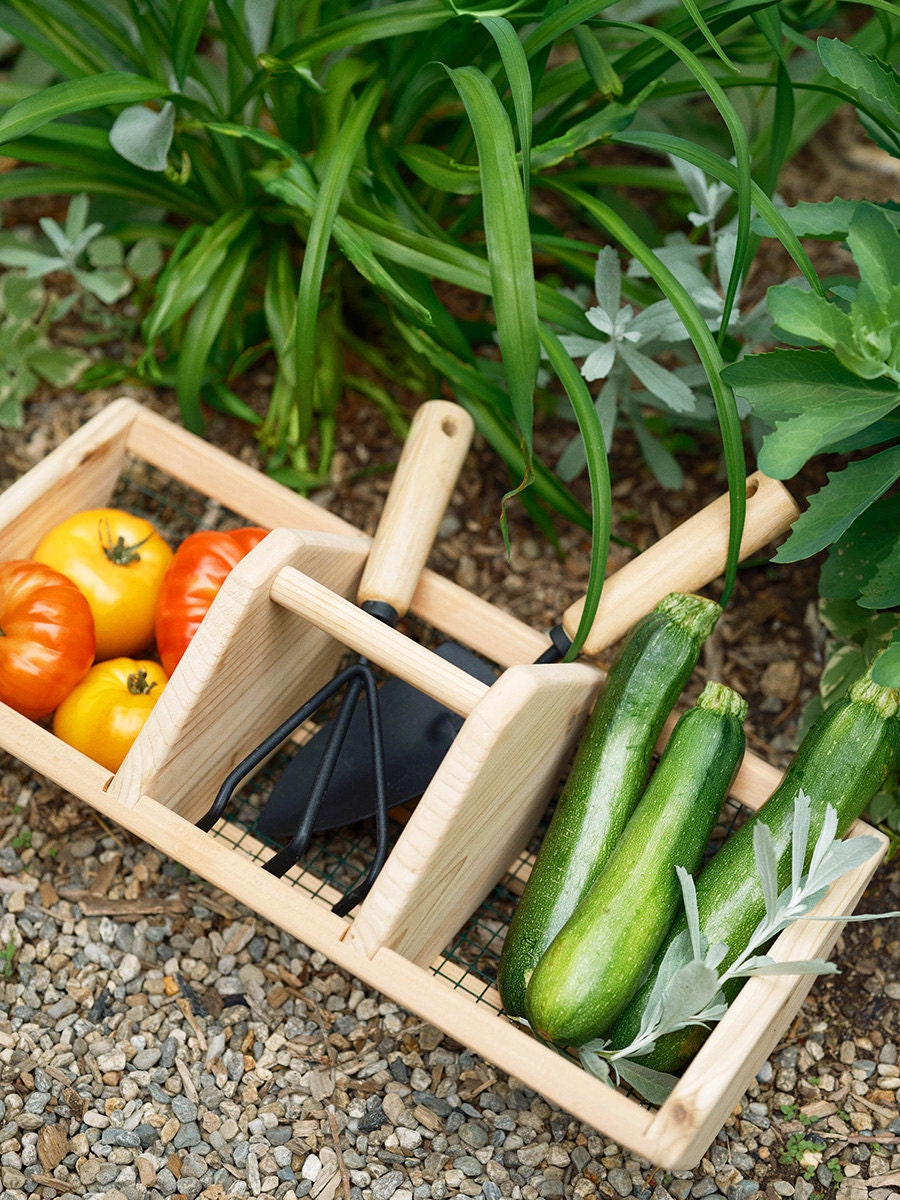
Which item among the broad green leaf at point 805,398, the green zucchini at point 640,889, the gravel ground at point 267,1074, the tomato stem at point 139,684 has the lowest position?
the gravel ground at point 267,1074

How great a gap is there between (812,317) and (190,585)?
0.92 m

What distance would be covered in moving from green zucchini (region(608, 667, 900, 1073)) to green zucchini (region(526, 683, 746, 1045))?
Result: 0.04 metres

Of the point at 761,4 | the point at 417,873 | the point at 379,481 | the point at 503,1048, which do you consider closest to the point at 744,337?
the point at 761,4

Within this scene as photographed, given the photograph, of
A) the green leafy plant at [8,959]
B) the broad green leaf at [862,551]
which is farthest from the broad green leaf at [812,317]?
the green leafy plant at [8,959]

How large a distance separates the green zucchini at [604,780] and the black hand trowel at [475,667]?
0.08 meters

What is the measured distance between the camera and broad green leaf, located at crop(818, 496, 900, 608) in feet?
5.33

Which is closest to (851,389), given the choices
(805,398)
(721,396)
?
(805,398)

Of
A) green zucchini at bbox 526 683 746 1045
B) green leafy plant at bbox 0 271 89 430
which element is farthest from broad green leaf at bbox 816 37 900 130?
green leafy plant at bbox 0 271 89 430

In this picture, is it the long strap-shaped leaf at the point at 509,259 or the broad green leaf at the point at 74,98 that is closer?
the long strap-shaped leaf at the point at 509,259

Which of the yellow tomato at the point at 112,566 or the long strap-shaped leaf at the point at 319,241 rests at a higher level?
the long strap-shaped leaf at the point at 319,241

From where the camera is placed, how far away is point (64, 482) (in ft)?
5.73

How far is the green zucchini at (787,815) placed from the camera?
55.0 inches

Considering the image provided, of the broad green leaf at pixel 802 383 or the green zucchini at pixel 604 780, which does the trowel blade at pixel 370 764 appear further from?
the broad green leaf at pixel 802 383

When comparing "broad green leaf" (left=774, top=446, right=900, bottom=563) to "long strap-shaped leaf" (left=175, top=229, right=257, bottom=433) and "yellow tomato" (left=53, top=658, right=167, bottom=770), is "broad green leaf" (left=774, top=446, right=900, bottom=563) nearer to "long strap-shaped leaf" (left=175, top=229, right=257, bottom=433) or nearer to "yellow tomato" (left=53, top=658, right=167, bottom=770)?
"yellow tomato" (left=53, top=658, right=167, bottom=770)
